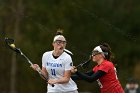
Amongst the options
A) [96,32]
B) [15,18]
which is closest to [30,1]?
[15,18]

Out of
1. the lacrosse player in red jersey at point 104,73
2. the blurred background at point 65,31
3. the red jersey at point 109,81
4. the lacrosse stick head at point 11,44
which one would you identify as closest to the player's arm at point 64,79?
the lacrosse player in red jersey at point 104,73

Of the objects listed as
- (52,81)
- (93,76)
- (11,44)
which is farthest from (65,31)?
(93,76)

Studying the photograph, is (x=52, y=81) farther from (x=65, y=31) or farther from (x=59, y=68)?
(x=65, y=31)

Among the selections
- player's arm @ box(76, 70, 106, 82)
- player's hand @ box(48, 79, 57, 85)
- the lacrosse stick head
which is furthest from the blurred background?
player's arm @ box(76, 70, 106, 82)

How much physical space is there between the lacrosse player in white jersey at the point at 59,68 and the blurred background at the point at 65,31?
2666cm

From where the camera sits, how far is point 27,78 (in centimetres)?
4338

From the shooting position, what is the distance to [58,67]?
1470 centimetres

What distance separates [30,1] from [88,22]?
12.0 feet

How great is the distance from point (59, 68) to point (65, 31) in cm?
2754

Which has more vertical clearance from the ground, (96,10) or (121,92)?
(96,10)

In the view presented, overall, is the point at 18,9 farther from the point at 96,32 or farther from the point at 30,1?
the point at 96,32

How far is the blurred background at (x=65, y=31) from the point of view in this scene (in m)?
42.4

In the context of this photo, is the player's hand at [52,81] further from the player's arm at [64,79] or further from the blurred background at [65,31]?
the blurred background at [65,31]

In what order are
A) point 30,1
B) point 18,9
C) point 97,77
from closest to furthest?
1. point 97,77
2. point 18,9
3. point 30,1
